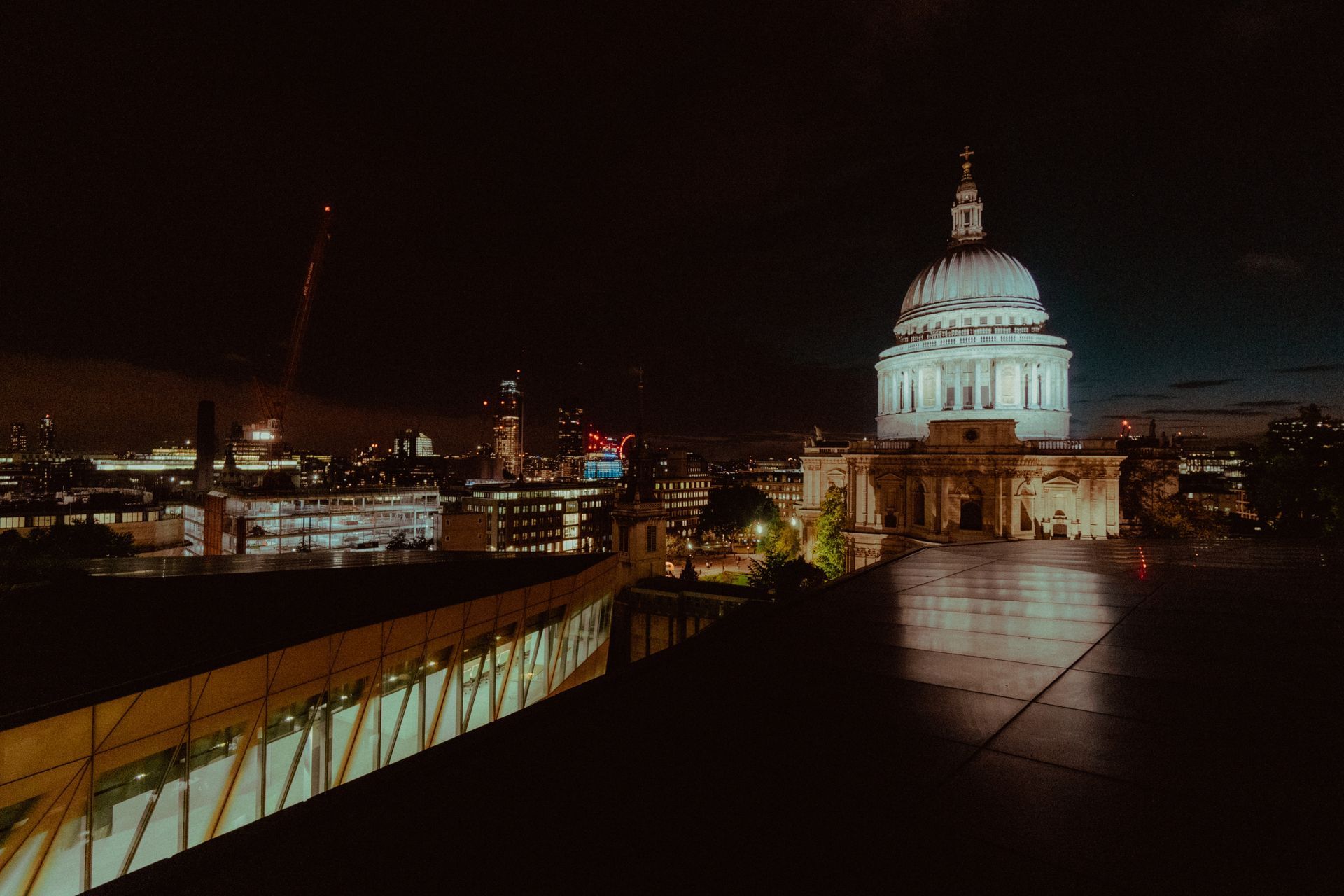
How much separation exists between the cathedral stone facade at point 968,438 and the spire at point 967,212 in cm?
13

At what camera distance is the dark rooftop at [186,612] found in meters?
9.68

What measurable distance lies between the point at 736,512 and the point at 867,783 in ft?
282

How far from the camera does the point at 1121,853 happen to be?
3188 millimetres

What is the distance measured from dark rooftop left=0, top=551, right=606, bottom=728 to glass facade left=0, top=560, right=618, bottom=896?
0.35 metres

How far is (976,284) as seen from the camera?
55031mm

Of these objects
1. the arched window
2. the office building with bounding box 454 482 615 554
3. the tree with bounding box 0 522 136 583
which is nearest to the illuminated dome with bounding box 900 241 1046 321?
the arched window

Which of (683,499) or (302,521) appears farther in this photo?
(683,499)

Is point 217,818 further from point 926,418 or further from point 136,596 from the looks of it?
point 926,418

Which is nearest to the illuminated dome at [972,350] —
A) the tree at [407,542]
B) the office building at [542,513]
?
the office building at [542,513]

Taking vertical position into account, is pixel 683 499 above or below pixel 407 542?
above

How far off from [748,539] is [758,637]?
327ft

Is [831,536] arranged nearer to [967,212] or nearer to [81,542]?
[967,212]

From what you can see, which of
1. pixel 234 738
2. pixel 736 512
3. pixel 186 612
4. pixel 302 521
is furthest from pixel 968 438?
pixel 302 521

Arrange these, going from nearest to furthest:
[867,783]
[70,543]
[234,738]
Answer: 1. [867,783]
2. [234,738]
3. [70,543]
